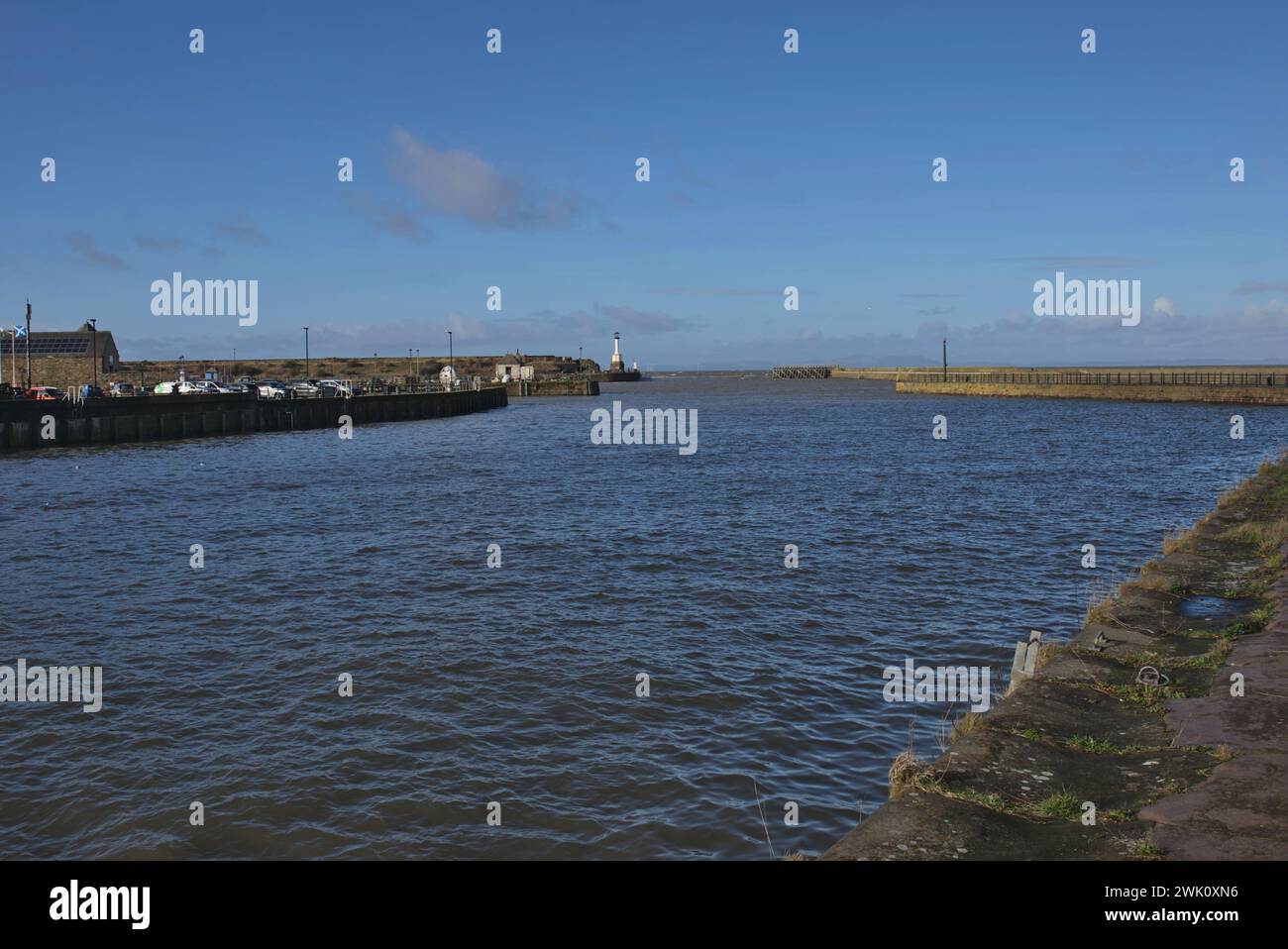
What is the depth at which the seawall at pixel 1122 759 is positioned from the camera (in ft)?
26.2

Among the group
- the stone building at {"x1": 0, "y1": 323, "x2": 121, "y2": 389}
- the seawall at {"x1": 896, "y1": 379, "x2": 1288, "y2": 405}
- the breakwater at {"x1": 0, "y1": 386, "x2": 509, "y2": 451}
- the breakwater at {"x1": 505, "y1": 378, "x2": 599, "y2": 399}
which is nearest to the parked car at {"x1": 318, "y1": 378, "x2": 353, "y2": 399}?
the breakwater at {"x1": 0, "y1": 386, "x2": 509, "y2": 451}

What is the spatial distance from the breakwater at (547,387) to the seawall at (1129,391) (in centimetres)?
6276

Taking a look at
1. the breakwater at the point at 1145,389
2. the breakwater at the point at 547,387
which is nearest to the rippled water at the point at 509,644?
the breakwater at the point at 1145,389

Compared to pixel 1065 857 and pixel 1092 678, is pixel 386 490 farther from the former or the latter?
pixel 1065 857

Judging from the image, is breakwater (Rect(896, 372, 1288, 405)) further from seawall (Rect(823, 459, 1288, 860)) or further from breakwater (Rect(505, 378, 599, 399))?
seawall (Rect(823, 459, 1288, 860))

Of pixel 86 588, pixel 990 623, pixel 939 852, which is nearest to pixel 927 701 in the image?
pixel 990 623

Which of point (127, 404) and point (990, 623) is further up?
point (127, 404)

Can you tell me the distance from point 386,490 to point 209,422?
41.7 m

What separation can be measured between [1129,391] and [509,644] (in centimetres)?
11856

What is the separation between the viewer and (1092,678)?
498 inches

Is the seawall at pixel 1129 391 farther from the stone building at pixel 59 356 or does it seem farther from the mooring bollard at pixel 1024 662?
the stone building at pixel 59 356

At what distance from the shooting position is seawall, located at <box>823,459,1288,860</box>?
798cm

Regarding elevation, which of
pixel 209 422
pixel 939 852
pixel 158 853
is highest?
pixel 209 422
